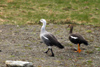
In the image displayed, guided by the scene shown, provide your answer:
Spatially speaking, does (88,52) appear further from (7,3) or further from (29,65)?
(7,3)

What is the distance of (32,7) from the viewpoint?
24.0m

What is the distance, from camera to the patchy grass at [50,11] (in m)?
19.3

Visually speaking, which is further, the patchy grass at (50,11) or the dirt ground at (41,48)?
the patchy grass at (50,11)

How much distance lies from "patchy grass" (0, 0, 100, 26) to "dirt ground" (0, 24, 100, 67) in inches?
91.2

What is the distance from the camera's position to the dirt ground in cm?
1032

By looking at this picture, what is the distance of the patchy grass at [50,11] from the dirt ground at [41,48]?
7.60ft

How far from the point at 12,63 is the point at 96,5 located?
1887cm

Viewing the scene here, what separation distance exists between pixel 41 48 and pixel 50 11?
10.7m

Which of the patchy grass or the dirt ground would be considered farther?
the patchy grass

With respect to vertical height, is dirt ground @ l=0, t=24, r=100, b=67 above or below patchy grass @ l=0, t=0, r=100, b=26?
above

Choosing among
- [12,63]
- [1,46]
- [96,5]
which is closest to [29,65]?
[12,63]

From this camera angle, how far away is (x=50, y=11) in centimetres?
2267

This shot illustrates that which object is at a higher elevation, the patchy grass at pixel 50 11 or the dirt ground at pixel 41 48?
the dirt ground at pixel 41 48

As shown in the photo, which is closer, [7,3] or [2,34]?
[2,34]
